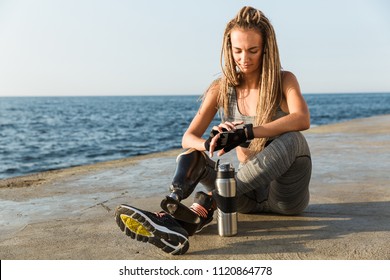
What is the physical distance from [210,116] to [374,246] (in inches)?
57.2

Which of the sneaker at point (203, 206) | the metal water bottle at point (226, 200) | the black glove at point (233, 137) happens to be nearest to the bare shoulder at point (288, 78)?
the black glove at point (233, 137)

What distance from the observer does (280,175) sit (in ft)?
10.1

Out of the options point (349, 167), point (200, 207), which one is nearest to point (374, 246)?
point (200, 207)

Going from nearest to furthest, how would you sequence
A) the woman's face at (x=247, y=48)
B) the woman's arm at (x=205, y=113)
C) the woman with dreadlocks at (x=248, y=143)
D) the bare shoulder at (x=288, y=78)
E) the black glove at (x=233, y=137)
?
the woman with dreadlocks at (x=248, y=143) → the black glove at (x=233, y=137) → the woman's face at (x=247, y=48) → the bare shoulder at (x=288, y=78) → the woman's arm at (x=205, y=113)

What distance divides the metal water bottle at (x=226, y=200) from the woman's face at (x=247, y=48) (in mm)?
741

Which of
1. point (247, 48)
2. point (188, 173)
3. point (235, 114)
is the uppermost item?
point (247, 48)

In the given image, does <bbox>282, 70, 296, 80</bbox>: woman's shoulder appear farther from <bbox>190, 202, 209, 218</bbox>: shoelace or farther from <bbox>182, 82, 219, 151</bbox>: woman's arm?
<bbox>190, 202, 209, 218</bbox>: shoelace

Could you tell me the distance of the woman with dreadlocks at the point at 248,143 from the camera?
111 inches

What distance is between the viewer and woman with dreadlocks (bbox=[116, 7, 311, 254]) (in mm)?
2816

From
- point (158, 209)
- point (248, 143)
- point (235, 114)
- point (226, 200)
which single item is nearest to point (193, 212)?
point (226, 200)

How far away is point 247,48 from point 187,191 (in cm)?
106

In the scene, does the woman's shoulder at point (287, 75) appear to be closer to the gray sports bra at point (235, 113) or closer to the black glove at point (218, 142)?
the gray sports bra at point (235, 113)

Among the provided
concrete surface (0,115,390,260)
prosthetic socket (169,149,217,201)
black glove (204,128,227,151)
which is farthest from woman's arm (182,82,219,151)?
concrete surface (0,115,390,260)

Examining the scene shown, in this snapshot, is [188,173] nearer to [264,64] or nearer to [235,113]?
[235,113]
